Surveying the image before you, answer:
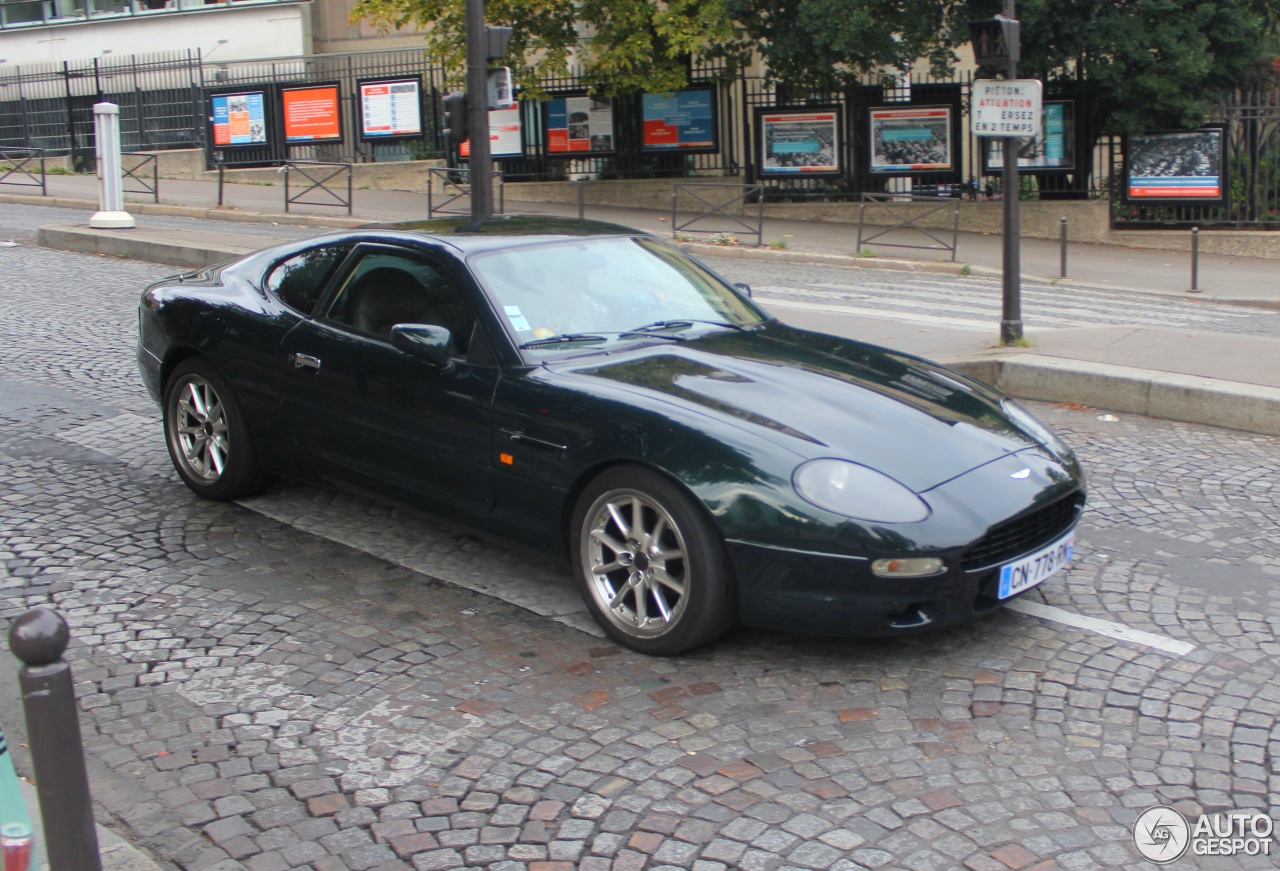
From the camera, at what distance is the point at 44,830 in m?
2.80

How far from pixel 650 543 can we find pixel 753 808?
1.14 meters

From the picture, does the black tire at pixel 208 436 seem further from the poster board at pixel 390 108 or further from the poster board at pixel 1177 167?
the poster board at pixel 390 108

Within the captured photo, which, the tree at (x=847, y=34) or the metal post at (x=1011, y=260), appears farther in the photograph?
the tree at (x=847, y=34)

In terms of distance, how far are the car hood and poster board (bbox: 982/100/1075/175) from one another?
18.4m

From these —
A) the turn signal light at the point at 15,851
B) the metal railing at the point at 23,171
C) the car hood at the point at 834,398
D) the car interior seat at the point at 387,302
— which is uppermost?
the metal railing at the point at 23,171

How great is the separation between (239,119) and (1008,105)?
851 inches

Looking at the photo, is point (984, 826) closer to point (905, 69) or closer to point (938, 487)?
point (938, 487)

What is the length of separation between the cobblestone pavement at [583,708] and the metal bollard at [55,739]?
64cm

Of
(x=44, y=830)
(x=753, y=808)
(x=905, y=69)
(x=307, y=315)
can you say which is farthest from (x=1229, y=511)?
(x=905, y=69)

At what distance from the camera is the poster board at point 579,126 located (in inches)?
989

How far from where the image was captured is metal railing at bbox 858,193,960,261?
20453mm

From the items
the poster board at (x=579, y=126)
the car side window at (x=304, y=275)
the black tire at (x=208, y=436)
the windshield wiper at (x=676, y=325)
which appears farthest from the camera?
the poster board at (x=579, y=126)

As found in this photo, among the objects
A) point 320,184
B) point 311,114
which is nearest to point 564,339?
point 320,184

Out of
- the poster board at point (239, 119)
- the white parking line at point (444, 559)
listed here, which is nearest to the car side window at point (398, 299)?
the white parking line at point (444, 559)
